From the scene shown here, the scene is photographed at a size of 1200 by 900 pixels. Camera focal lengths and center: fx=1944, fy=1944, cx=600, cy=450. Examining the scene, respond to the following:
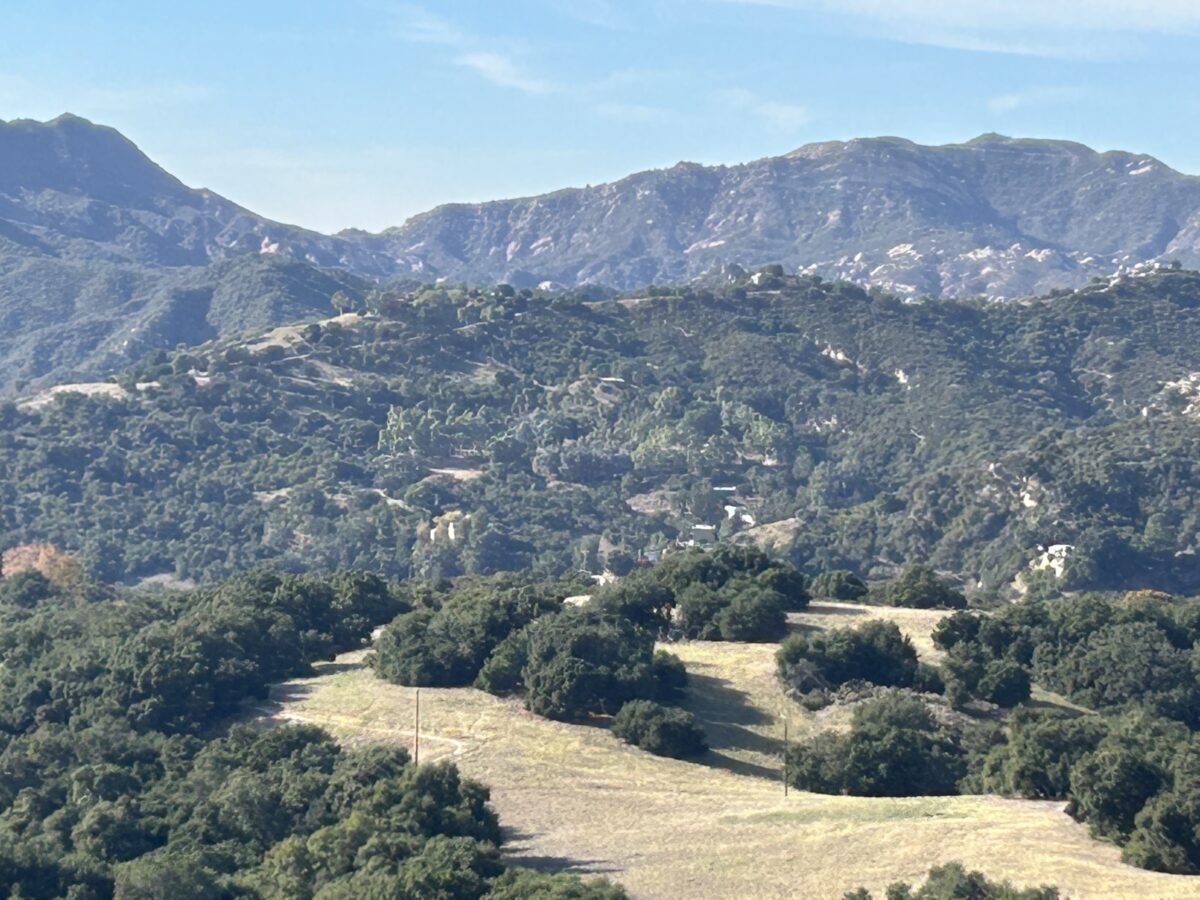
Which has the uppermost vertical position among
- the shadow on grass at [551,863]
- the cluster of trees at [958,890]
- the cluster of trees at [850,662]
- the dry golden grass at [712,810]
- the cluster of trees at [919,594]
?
the cluster of trees at [919,594]

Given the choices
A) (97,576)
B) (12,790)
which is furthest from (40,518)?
(12,790)

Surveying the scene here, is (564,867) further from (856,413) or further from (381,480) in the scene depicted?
(856,413)

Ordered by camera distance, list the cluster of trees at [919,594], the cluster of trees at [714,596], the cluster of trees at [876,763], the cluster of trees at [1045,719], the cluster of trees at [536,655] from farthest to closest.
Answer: the cluster of trees at [919,594] → the cluster of trees at [714,596] → the cluster of trees at [536,655] → the cluster of trees at [876,763] → the cluster of trees at [1045,719]

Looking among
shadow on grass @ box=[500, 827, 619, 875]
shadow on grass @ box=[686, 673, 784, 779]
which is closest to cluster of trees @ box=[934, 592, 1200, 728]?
shadow on grass @ box=[686, 673, 784, 779]

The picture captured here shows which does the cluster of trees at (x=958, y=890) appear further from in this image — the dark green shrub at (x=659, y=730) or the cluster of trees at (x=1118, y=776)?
the dark green shrub at (x=659, y=730)

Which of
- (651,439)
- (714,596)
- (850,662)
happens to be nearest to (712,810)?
(850,662)

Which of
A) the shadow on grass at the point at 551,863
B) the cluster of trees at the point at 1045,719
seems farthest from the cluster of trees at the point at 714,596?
the shadow on grass at the point at 551,863
